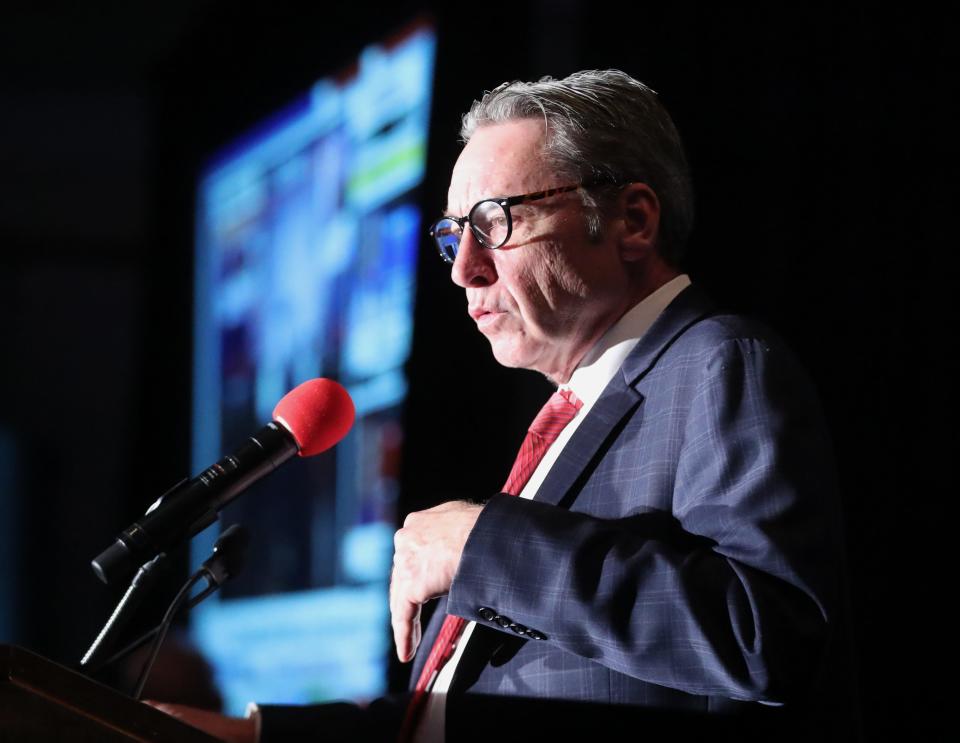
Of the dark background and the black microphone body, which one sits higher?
the dark background

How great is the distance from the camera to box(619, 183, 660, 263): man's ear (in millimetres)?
1839

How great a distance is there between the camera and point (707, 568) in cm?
137

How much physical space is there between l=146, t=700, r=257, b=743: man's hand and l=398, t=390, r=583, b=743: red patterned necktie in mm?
266

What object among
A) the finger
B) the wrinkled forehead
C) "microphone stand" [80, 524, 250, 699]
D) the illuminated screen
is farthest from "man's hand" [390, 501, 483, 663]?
the illuminated screen

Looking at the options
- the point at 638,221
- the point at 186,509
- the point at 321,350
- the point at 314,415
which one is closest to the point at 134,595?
the point at 186,509

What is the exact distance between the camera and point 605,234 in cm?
183

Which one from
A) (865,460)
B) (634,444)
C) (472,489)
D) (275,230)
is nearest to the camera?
(634,444)

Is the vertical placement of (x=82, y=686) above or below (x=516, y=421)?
below

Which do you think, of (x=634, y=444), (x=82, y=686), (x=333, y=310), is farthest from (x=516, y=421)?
(x=82, y=686)

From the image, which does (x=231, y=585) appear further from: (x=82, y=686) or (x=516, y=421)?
(x=82, y=686)

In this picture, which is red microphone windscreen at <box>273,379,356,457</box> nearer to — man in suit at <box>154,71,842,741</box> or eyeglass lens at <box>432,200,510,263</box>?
man in suit at <box>154,71,842,741</box>

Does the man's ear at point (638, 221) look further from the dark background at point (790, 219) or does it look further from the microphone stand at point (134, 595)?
the dark background at point (790, 219)

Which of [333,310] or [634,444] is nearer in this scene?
[634,444]

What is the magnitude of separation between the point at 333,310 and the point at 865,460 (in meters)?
1.82
